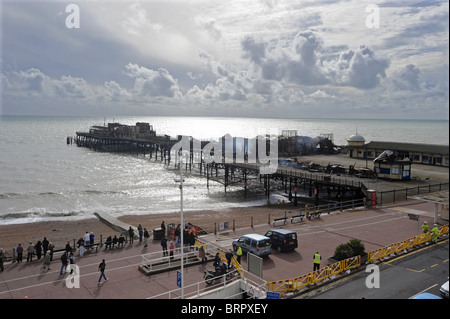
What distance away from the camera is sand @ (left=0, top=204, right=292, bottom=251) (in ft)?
96.4

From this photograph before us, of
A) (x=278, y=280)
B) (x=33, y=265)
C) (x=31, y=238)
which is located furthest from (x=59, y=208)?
(x=278, y=280)

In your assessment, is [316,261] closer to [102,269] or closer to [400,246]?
[400,246]

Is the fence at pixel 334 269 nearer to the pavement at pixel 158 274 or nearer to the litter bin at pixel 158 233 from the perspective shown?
the pavement at pixel 158 274

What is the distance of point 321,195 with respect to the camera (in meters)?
48.8

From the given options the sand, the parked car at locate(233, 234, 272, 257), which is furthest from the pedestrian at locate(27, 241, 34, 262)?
the parked car at locate(233, 234, 272, 257)

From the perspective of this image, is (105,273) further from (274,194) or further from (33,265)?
(274,194)

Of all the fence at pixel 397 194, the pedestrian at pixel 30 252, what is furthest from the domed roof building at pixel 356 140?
the pedestrian at pixel 30 252

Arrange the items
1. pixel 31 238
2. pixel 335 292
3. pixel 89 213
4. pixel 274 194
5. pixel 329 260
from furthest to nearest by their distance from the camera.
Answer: pixel 274 194
pixel 89 213
pixel 31 238
pixel 329 260
pixel 335 292

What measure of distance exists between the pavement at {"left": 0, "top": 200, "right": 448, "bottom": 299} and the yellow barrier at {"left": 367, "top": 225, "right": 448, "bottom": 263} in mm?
1146

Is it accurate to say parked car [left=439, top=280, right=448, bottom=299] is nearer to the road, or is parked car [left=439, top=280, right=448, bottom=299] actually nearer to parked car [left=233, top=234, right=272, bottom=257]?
the road

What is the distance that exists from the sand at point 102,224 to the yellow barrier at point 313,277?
10.7 m

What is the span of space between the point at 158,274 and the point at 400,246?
1326 centimetres

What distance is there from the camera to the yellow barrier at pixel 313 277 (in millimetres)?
14211
